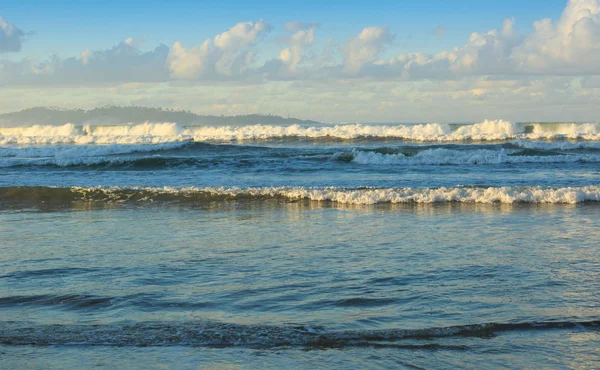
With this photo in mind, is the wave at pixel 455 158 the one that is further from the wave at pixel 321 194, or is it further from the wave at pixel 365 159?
the wave at pixel 321 194

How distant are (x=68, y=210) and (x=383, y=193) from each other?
22.8 feet

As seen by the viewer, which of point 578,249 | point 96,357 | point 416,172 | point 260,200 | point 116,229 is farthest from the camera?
point 416,172

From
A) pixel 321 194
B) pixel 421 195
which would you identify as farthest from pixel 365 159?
pixel 421 195

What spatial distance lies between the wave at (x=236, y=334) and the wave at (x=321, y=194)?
859 cm

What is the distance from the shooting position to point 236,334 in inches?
209

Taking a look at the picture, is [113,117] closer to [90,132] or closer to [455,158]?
[90,132]

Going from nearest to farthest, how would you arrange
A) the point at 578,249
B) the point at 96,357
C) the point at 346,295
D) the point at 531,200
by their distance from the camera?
the point at 96,357 → the point at 346,295 → the point at 578,249 → the point at 531,200

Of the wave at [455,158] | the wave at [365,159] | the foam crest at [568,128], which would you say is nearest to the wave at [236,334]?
the wave at [365,159]

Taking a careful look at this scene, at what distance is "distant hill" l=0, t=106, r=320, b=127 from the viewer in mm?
100812

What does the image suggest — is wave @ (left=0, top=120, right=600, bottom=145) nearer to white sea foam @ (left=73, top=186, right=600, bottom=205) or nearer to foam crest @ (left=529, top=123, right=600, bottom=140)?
foam crest @ (left=529, top=123, right=600, bottom=140)

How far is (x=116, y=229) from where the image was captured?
1112 centimetres

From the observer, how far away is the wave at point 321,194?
13.8 m

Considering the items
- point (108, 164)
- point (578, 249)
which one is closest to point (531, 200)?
point (578, 249)

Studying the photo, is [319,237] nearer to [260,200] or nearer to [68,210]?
[260,200]
